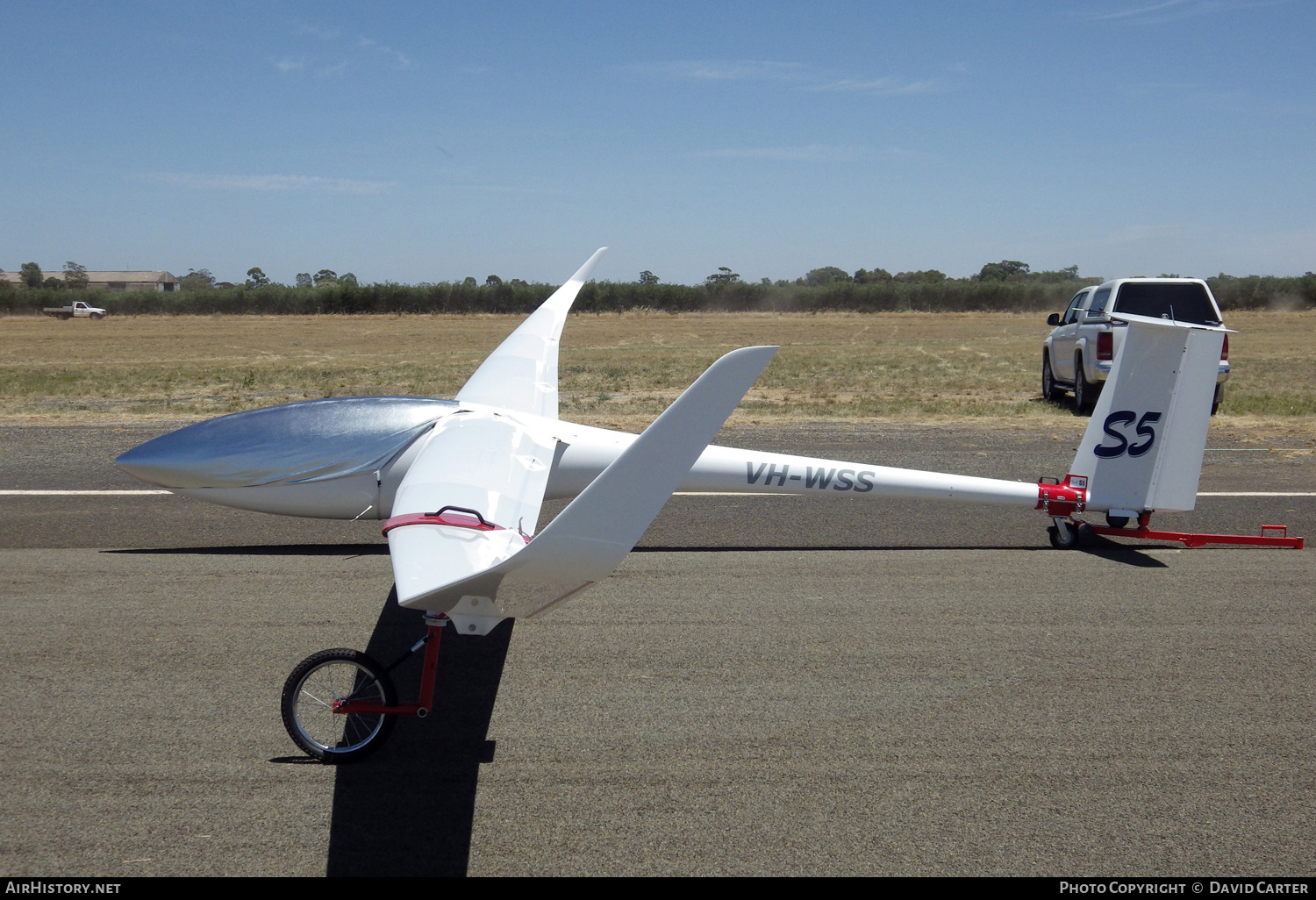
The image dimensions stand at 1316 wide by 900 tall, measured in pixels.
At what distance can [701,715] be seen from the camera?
4.72 m

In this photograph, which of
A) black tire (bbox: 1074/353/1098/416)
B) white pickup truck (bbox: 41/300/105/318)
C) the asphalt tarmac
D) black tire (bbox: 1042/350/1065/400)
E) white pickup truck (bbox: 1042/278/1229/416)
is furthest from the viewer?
white pickup truck (bbox: 41/300/105/318)

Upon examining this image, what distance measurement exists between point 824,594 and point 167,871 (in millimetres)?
4275

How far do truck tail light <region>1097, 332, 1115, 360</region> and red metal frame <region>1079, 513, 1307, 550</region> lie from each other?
293 inches

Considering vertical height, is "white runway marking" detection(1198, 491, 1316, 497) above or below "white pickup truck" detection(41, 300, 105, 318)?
below

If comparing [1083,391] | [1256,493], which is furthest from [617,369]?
[1256,493]

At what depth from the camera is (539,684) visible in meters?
5.07

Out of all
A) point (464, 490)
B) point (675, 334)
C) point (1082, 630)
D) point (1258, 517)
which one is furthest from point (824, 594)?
point (675, 334)

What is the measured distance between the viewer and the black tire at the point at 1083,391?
595 inches

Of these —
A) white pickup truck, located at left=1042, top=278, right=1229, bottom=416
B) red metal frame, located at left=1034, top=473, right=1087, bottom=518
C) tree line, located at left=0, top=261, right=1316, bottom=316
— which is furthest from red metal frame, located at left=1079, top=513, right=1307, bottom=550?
tree line, located at left=0, top=261, right=1316, bottom=316

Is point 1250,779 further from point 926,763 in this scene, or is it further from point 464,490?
point 464,490

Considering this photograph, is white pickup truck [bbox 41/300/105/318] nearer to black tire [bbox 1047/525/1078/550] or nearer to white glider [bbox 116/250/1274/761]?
white glider [bbox 116/250/1274/761]

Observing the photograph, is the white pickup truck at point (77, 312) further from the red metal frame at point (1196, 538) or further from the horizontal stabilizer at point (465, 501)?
the red metal frame at point (1196, 538)

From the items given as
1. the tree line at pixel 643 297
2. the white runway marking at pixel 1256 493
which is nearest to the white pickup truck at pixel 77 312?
the tree line at pixel 643 297

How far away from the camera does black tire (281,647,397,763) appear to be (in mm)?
4215
